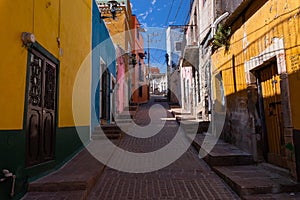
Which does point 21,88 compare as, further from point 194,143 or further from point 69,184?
point 194,143

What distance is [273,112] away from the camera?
495 cm

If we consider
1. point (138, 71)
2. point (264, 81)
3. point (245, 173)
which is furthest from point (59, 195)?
point (138, 71)

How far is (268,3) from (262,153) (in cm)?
314

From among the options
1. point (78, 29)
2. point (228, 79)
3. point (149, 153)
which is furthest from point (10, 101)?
point (228, 79)

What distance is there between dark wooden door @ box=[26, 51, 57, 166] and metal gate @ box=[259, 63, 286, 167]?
15.0 ft

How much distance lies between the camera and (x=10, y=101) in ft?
10.8

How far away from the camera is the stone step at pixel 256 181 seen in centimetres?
371

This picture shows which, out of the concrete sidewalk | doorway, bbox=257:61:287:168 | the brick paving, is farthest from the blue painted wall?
doorway, bbox=257:61:287:168

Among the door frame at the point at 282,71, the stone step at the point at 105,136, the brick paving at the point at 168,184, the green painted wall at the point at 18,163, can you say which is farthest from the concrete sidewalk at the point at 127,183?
the stone step at the point at 105,136

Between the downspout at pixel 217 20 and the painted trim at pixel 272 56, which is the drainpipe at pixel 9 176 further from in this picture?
the downspout at pixel 217 20

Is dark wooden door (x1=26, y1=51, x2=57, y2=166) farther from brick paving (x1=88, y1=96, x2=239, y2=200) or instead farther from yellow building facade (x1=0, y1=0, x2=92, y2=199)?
brick paving (x1=88, y1=96, x2=239, y2=200)

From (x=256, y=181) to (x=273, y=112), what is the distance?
5.51 feet

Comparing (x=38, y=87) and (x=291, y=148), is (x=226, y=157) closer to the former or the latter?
(x=291, y=148)

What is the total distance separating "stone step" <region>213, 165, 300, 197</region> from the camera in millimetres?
3715
